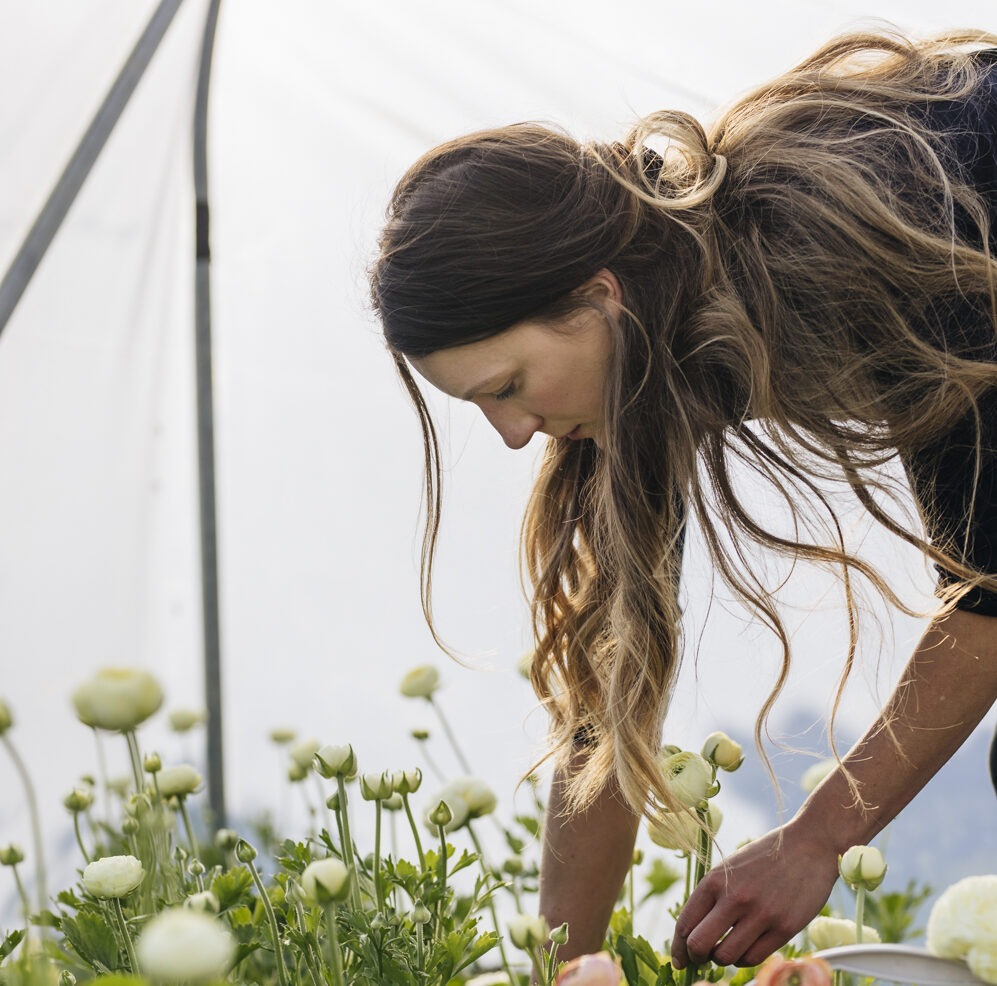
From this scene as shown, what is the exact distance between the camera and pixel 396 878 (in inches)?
22.4

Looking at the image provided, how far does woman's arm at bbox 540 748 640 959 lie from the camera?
69cm

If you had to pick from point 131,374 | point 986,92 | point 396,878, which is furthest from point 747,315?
point 131,374

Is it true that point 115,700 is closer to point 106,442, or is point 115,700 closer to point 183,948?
point 183,948

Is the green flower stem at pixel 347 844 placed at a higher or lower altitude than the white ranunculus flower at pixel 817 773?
higher

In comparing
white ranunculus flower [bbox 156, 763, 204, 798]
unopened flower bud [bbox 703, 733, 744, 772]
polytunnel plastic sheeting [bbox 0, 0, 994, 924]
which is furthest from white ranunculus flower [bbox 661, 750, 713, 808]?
polytunnel plastic sheeting [bbox 0, 0, 994, 924]

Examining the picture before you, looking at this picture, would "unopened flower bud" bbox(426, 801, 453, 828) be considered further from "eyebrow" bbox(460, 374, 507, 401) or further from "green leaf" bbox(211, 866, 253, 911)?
"eyebrow" bbox(460, 374, 507, 401)

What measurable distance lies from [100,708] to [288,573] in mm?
881

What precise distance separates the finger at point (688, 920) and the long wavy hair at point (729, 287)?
6cm

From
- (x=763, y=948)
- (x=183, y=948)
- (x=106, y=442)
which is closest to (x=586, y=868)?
(x=763, y=948)

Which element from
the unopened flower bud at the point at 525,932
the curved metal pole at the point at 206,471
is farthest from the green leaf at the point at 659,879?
the curved metal pole at the point at 206,471

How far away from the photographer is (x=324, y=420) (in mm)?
1317

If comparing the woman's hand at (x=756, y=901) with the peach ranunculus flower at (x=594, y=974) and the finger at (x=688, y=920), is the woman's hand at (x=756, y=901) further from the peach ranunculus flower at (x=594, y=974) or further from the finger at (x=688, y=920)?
the peach ranunculus flower at (x=594, y=974)

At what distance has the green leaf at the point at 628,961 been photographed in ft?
1.69

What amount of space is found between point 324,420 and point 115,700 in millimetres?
883
